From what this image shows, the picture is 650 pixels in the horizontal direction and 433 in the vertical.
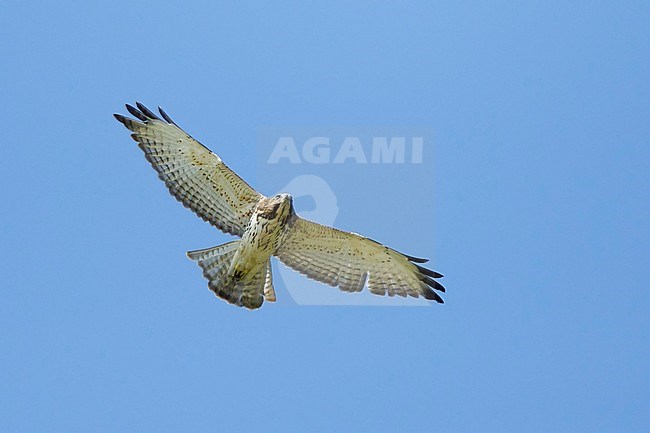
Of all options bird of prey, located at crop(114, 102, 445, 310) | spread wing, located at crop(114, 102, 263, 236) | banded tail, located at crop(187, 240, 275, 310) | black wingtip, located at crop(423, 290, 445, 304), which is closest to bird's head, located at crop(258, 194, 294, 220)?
bird of prey, located at crop(114, 102, 445, 310)

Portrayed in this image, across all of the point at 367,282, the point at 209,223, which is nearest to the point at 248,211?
the point at 209,223

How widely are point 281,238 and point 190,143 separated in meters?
1.69

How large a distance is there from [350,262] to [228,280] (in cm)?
162

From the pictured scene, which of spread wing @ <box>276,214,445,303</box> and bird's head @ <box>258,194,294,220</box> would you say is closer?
bird's head @ <box>258,194,294,220</box>

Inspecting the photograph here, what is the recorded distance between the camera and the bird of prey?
18250 mm

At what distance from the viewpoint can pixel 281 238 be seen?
1856 cm

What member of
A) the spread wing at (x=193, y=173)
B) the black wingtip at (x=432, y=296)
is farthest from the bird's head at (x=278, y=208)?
the black wingtip at (x=432, y=296)

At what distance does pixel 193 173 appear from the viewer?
60.4 feet

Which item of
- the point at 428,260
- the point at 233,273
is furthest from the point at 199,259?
the point at 428,260

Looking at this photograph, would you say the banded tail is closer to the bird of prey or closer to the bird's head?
the bird of prey

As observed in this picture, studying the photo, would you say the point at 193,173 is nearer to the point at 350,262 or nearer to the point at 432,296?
the point at 350,262

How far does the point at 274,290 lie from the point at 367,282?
47.8 inches

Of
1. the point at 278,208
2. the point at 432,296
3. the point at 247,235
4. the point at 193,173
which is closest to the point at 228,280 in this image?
the point at 247,235

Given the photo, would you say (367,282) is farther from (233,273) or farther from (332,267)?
(233,273)
